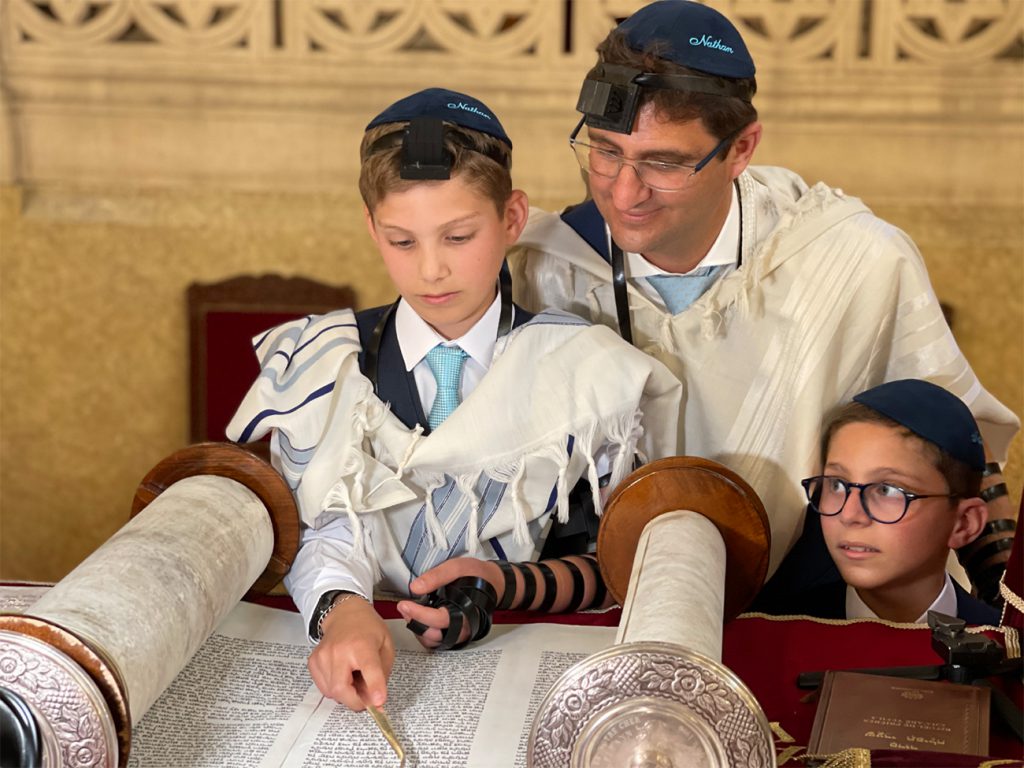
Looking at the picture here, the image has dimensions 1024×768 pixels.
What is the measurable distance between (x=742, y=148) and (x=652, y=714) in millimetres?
1180

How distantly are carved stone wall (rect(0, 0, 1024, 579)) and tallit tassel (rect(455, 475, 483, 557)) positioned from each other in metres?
2.03

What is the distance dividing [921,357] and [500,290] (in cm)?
77

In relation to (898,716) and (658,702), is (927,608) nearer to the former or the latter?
(898,716)

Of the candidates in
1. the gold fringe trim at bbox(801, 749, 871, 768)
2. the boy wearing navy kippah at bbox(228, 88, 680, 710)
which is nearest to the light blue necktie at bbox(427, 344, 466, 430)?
the boy wearing navy kippah at bbox(228, 88, 680, 710)

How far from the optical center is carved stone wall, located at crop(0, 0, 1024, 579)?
3.90 meters

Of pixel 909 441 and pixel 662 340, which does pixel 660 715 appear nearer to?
pixel 909 441

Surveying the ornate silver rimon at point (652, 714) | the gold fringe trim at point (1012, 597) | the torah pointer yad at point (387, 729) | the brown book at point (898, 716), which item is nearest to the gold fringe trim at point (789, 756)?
the brown book at point (898, 716)

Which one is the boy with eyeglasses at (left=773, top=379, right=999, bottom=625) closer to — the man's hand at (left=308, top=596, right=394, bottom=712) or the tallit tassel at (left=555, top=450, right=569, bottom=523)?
the tallit tassel at (left=555, top=450, right=569, bottom=523)

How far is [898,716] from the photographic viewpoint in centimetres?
170

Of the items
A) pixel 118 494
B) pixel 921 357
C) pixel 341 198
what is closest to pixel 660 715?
pixel 921 357

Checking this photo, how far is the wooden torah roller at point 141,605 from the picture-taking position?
149 centimetres

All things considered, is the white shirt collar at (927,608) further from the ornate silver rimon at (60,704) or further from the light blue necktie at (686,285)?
the ornate silver rimon at (60,704)

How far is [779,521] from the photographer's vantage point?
2.35 metres

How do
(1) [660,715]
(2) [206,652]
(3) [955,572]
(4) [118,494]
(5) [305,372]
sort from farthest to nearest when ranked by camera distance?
(4) [118,494], (3) [955,572], (5) [305,372], (2) [206,652], (1) [660,715]
